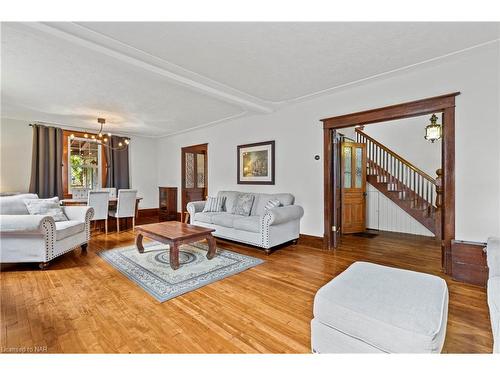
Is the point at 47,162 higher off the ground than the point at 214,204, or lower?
higher

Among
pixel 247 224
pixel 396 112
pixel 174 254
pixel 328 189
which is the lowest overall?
pixel 174 254

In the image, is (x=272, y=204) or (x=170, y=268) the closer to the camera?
(x=170, y=268)

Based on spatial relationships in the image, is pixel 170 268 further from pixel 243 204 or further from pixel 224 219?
pixel 243 204

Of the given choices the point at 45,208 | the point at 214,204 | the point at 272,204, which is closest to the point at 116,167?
the point at 45,208

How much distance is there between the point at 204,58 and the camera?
2707 millimetres

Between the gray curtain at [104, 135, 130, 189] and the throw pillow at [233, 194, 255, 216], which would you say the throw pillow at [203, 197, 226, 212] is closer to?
the throw pillow at [233, 194, 255, 216]

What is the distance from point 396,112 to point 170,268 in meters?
3.56

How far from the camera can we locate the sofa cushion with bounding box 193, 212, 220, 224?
4.52 metres

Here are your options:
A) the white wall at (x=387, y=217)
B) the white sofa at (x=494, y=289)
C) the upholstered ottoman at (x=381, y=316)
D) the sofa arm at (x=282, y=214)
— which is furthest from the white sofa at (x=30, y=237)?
the white wall at (x=387, y=217)

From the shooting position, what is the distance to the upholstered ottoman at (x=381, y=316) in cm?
112

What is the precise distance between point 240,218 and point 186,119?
109 inches

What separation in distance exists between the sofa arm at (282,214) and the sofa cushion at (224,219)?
773 millimetres
